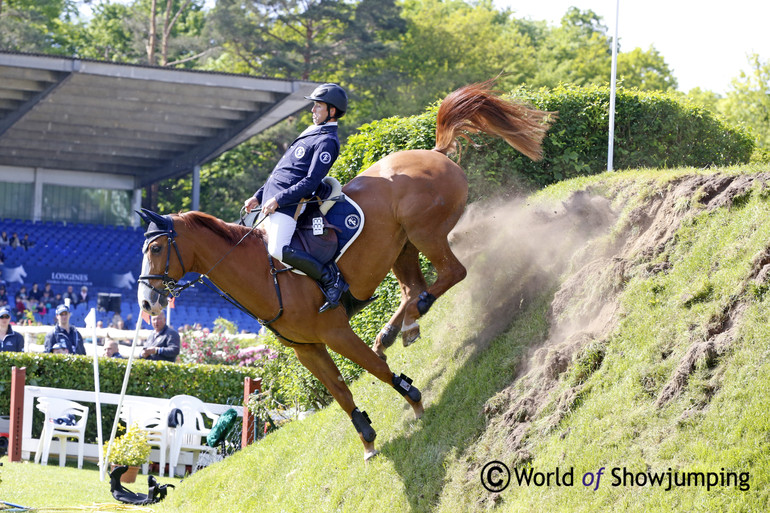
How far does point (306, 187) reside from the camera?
768cm

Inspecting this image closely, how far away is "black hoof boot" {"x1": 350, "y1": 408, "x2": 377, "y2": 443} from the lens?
804cm

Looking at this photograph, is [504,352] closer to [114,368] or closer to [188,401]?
[188,401]

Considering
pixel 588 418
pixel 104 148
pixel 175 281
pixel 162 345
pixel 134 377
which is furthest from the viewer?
pixel 104 148

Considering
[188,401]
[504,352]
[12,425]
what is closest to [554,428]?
[504,352]

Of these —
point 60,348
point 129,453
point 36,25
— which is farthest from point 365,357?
point 36,25

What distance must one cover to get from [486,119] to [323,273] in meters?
2.59

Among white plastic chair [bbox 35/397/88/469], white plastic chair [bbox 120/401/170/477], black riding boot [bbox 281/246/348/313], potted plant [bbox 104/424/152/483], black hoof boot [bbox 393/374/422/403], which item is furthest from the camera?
white plastic chair [bbox 35/397/88/469]

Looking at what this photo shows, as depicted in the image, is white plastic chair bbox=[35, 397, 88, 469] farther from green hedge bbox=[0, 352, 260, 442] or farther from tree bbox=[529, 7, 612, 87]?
tree bbox=[529, 7, 612, 87]

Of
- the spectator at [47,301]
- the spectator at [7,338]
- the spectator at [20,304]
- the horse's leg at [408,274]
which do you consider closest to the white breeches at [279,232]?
the horse's leg at [408,274]

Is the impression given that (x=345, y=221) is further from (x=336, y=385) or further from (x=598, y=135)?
(x=598, y=135)

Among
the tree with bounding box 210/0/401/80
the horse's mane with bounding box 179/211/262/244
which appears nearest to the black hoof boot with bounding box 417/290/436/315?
the horse's mane with bounding box 179/211/262/244

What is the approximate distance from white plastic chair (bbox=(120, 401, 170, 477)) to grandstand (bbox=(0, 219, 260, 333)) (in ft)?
53.7

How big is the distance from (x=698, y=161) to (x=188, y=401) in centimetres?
842

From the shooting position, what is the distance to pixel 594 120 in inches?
452
